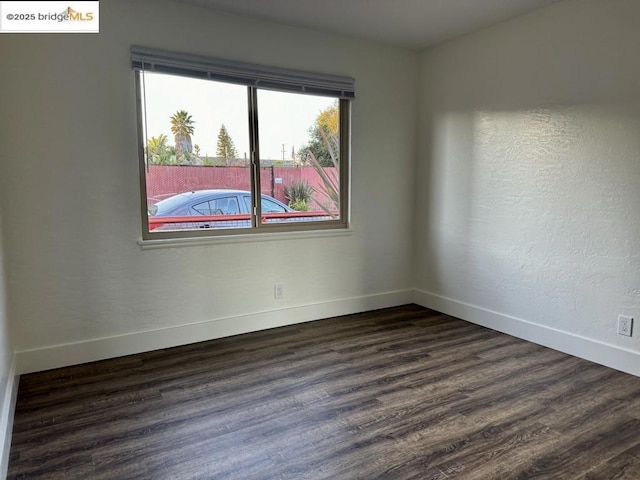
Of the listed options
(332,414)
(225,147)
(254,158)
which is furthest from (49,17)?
(332,414)

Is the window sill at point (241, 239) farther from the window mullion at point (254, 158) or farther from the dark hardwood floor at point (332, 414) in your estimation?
the dark hardwood floor at point (332, 414)

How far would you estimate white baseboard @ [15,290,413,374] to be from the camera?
269cm

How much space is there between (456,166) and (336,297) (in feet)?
5.19

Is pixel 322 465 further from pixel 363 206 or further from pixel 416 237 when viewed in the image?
pixel 416 237

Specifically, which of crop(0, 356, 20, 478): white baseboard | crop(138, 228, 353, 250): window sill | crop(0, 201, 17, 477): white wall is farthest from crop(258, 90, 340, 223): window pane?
crop(0, 356, 20, 478): white baseboard

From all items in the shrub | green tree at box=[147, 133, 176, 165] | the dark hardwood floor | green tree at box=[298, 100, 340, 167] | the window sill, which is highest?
green tree at box=[298, 100, 340, 167]

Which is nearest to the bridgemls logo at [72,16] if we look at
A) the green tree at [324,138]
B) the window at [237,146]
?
the window at [237,146]

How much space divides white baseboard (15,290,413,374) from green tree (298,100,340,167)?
129cm

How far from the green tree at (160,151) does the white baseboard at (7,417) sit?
1.53m

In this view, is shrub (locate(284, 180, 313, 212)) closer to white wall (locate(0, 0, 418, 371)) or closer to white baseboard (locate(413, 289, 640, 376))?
white wall (locate(0, 0, 418, 371))

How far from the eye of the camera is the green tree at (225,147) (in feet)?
10.4

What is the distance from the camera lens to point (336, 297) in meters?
3.81

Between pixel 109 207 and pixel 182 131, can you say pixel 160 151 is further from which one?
pixel 109 207

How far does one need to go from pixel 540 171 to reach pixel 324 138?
173 centimetres
